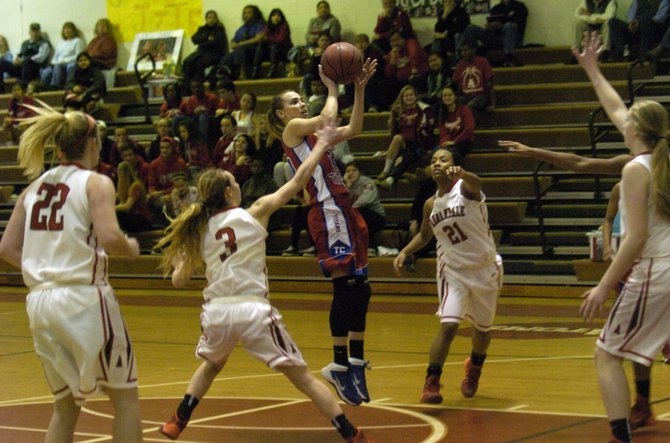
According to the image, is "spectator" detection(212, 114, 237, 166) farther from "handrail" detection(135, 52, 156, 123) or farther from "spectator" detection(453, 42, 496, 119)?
"handrail" detection(135, 52, 156, 123)

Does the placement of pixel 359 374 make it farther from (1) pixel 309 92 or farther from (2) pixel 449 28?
(2) pixel 449 28

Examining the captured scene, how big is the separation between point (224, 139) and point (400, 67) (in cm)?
258

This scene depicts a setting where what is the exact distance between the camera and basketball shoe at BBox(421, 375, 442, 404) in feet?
19.6

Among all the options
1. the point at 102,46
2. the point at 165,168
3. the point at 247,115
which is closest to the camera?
the point at 247,115

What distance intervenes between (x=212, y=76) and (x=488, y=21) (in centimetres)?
429

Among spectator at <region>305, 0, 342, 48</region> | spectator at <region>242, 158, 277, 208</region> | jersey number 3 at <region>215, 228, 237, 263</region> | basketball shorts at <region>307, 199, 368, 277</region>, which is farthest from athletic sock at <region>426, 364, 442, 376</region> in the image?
spectator at <region>305, 0, 342, 48</region>

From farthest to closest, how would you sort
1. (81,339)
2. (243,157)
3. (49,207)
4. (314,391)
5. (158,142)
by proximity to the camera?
(158,142) → (243,157) → (314,391) → (49,207) → (81,339)

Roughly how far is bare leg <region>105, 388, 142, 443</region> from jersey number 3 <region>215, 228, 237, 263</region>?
91cm

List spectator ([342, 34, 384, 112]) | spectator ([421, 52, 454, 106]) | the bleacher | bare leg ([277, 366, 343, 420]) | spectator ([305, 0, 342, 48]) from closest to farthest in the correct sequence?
bare leg ([277, 366, 343, 420])
the bleacher
spectator ([421, 52, 454, 106])
spectator ([342, 34, 384, 112])
spectator ([305, 0, 342, 48])

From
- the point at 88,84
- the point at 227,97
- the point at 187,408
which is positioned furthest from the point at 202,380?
the point at 88,84

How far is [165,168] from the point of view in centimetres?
1435

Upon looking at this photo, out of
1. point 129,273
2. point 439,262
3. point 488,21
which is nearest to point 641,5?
point 488,21

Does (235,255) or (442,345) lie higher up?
(235,255)

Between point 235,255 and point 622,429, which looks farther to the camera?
point 235,255
